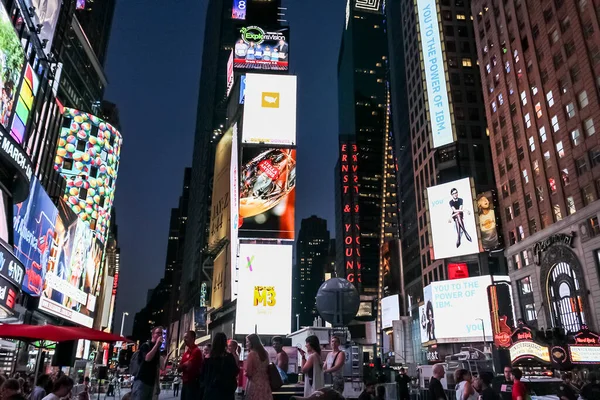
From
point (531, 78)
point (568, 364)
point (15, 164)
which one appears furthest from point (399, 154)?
point (15, 164)

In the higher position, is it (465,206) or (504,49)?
(504,49)

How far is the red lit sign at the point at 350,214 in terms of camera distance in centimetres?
11512

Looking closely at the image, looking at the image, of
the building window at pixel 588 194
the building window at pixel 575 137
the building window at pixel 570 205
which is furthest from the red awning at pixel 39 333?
the building window at pixel 575 137

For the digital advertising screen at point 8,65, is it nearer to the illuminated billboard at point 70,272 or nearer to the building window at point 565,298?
the illuminated billboard at point 70,272

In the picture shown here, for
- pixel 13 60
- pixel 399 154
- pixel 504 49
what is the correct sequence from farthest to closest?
pixel 399 154, pixel 504 49, pixel 13 60

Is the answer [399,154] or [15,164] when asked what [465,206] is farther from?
[15,164]

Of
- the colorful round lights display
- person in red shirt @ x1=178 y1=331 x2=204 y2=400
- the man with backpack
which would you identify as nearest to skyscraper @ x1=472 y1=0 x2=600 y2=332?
person in red shirt @ x1=178 y1=331 x2=204 y2=400

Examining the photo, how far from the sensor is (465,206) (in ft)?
187

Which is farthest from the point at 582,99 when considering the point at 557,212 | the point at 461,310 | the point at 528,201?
the point at 461,310

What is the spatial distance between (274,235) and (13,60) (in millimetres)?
29955

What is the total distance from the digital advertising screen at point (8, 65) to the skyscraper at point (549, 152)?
40.6m

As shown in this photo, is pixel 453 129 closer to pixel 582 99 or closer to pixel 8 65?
pixel 582 99

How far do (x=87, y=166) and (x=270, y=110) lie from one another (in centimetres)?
2603

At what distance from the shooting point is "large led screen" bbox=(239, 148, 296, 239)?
4584cm
